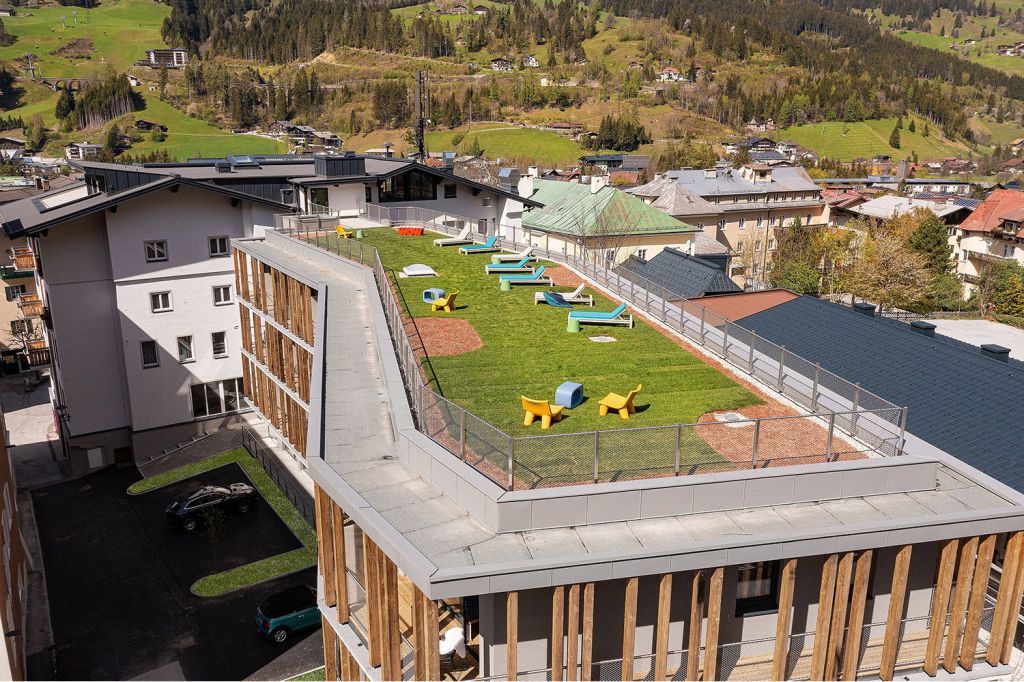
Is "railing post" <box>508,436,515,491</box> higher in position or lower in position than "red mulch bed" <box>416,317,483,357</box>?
higher

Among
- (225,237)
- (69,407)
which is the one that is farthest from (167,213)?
(69,407)

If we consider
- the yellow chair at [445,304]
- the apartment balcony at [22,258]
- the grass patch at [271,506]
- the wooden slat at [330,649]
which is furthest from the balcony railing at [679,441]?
the apartment balcony at [22,258]

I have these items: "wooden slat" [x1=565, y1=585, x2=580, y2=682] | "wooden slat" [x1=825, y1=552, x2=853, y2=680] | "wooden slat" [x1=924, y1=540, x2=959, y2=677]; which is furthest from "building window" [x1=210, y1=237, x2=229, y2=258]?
"wooden slat" [x1=924, y1=540, x2=959, y2=677]

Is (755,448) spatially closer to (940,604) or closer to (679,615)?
(679,615)

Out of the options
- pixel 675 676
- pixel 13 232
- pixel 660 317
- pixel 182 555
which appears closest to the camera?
pixel 675 676

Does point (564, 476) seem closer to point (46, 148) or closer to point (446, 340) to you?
point (446, 340)

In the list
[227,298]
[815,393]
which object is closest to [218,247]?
[227,298]

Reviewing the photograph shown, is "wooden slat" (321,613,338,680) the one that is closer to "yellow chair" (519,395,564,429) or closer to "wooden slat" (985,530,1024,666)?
"yellow chair" (519,395,564,429)
